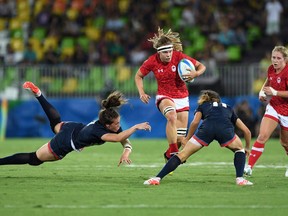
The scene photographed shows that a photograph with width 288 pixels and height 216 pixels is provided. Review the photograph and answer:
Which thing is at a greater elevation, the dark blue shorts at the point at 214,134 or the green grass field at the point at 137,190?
the dark blue shorts at the point at 214,134

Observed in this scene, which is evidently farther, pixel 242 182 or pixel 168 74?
pixel 168 74

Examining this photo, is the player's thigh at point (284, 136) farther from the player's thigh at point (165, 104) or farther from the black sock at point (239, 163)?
the player's thigh at point (165, 104)

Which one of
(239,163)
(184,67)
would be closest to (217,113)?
(239,163)

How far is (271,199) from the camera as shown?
425 inches

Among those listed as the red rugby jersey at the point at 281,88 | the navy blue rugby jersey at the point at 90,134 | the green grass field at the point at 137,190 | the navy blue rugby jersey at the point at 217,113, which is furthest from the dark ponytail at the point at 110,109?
the red rugby jersey at the point at 281,88

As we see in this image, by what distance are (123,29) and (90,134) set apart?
63.3ft

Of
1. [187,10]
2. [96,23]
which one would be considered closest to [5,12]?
[96,23]

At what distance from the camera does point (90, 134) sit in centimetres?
1291

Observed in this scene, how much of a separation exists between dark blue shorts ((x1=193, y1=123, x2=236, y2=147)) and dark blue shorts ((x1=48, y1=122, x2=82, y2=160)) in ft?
6.86

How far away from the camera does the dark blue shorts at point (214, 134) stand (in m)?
12.6

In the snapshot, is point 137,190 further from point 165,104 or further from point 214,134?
point 165,104

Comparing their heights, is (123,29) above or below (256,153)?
above

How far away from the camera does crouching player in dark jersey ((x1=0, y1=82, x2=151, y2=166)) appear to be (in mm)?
12727

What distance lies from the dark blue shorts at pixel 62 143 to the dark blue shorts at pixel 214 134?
6.86 ft
